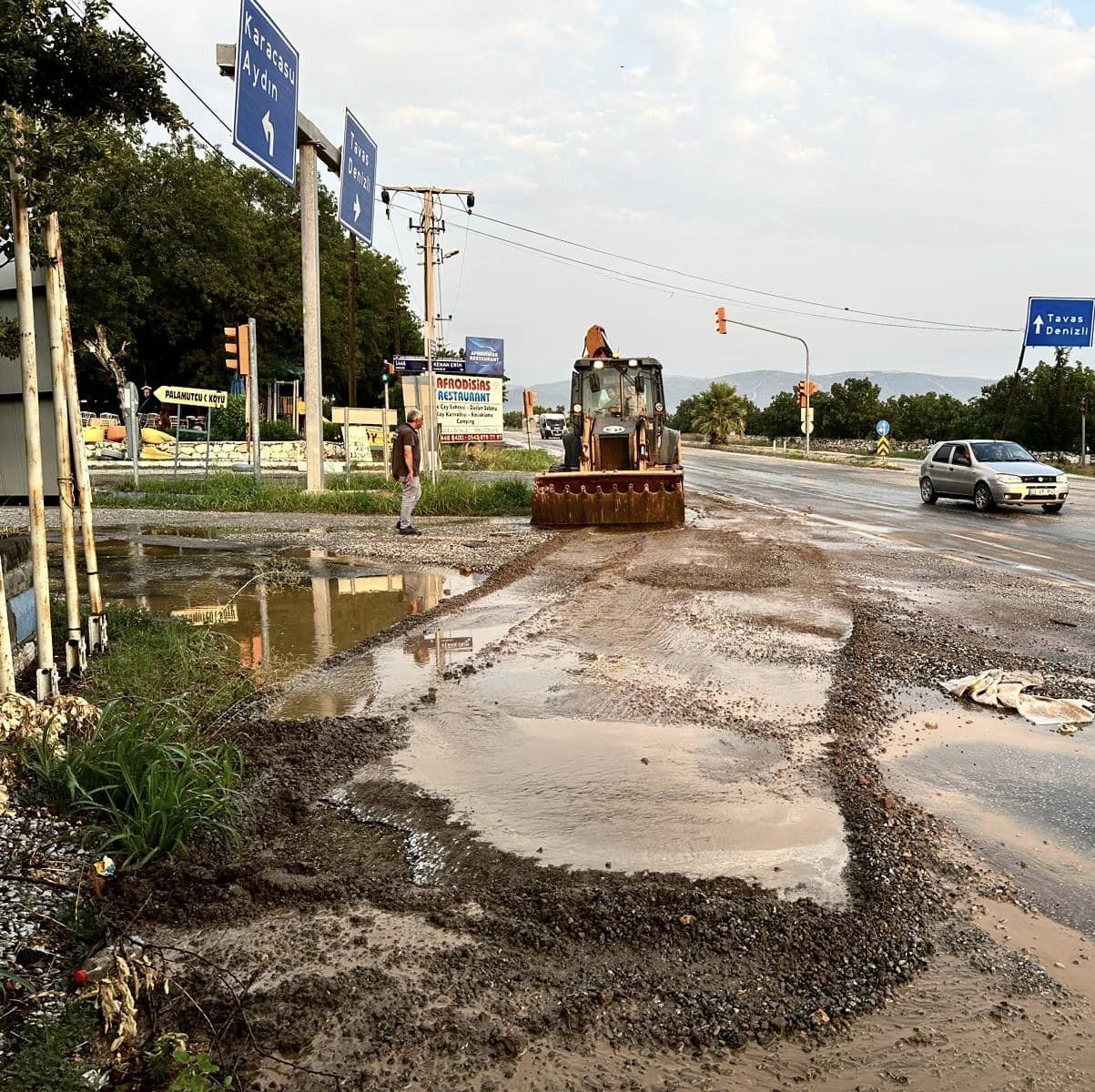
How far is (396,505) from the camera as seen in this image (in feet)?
63.7

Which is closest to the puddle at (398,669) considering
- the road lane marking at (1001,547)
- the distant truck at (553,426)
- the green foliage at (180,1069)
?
the green foliage at (180,1069)

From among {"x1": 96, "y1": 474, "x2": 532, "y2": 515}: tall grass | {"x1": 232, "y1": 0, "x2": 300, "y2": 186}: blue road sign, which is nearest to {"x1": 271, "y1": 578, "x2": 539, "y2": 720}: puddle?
{"x1": 232, "y1": 0, "x2": 300, "y2": 186}: blue road sign

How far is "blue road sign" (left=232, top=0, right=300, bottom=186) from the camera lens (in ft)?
44.4

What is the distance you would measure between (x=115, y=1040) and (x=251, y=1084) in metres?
0.40

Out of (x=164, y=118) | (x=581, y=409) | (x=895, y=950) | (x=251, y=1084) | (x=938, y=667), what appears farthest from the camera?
(x=581, y=409)

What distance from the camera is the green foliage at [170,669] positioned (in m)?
5.63

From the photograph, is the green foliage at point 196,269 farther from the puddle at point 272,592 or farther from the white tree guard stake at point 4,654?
the white tree guard stake at point 4,654

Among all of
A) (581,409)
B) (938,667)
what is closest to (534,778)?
(938,667)

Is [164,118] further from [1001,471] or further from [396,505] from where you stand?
[1001,471]

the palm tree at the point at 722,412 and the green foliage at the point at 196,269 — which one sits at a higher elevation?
the green foliage at the point at 196,269

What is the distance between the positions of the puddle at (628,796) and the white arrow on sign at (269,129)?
1189 centimetres

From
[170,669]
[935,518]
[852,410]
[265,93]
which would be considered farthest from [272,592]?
[852,410]

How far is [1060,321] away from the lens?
126ft

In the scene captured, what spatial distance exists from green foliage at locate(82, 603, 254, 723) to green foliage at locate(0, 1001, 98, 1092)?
273 cm
